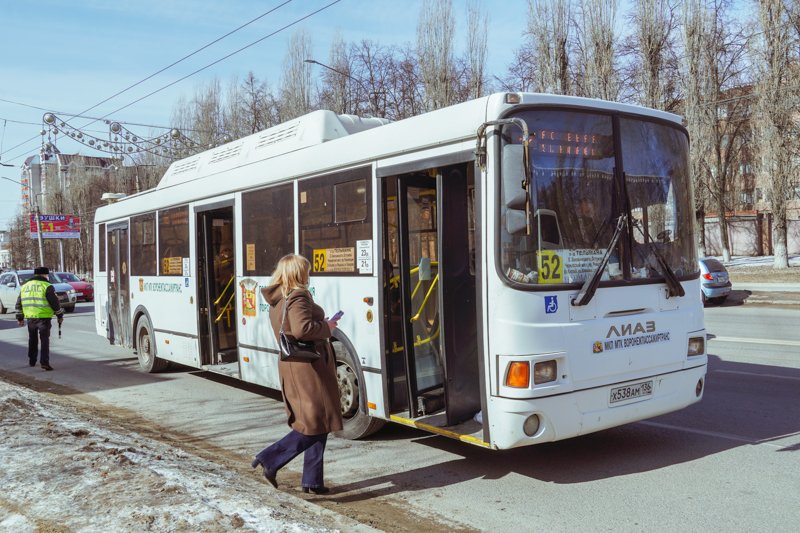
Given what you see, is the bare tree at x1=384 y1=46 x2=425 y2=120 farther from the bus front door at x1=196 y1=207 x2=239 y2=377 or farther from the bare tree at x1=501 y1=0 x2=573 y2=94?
the bus front door at x1=196 y1=207 x2=239 y2=377

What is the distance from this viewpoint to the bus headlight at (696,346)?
6219mm

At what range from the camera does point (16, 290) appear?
2986 cm

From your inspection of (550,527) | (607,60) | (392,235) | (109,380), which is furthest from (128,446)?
(607,60)

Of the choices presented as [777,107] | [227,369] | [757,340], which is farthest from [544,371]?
[777,107]

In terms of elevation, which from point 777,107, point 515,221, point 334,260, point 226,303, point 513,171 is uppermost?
point 777,107

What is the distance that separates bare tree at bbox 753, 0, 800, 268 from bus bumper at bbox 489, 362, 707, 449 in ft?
88.4

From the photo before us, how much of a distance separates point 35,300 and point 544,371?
10703mm

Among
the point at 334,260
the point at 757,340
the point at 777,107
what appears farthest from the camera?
the point at 777,107

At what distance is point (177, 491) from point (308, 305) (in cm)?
151

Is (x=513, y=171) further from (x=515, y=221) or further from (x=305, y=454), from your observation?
(x=305, y=454)

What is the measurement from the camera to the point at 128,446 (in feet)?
21.0

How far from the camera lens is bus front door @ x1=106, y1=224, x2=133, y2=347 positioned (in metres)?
12.7

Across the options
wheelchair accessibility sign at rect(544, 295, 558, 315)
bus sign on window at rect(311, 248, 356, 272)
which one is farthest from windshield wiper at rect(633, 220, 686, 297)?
bus sign on window at rect(311, 248, 356, 272)

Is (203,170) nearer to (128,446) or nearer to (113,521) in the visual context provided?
(128,446)
